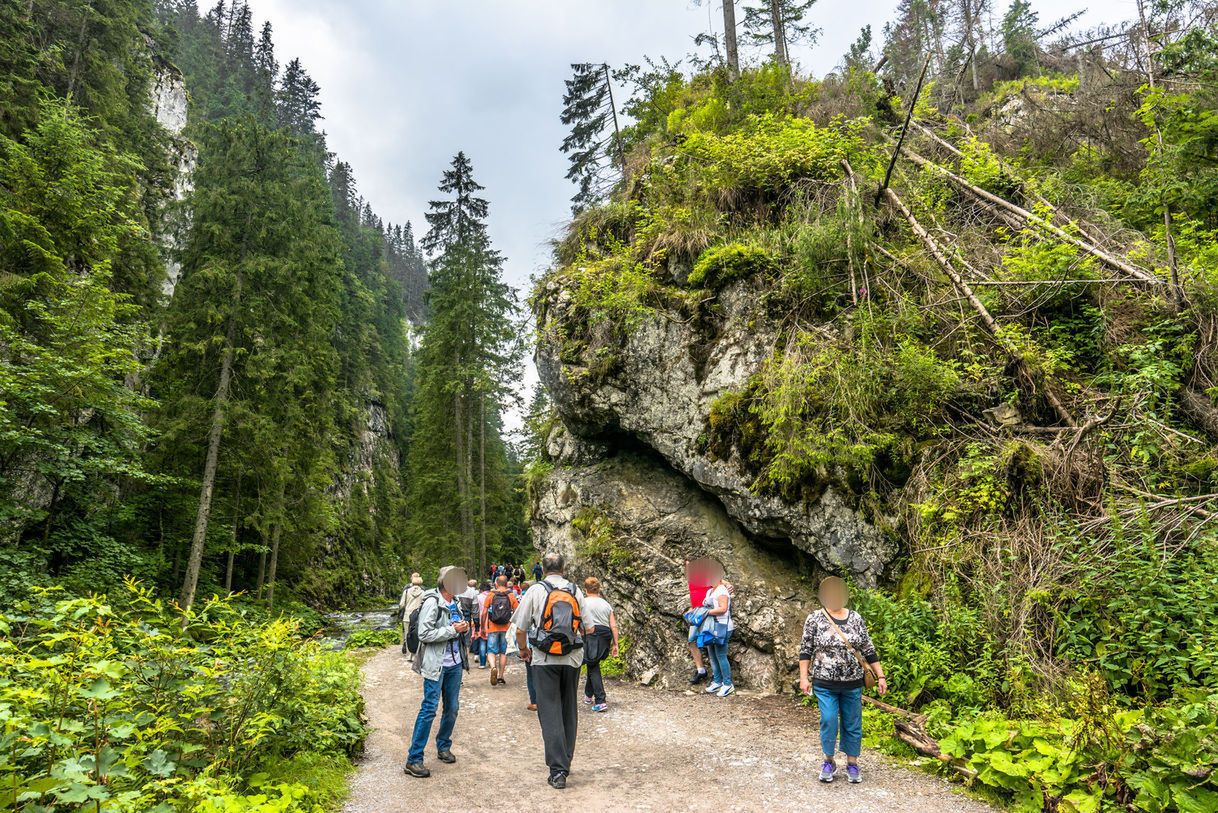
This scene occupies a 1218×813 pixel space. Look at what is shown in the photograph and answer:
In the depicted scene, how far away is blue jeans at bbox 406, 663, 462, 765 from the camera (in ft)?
18.2

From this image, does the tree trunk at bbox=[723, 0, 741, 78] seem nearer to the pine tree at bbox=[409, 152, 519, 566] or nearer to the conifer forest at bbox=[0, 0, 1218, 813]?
the conifer forest at bbox=[0, 0, 1218, 813]

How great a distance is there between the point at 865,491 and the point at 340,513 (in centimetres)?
3049

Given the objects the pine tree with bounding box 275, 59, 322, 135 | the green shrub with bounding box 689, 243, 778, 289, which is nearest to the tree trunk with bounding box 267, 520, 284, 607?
the green shrub with bounding box 689, 243, 778, 289

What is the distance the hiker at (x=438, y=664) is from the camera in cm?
559

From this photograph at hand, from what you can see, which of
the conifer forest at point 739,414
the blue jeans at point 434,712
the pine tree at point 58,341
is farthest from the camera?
the pine tree at point 58,341

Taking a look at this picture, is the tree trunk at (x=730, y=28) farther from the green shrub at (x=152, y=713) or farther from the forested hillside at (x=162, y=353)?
Answer: the green shrub at (x=152, y=713)

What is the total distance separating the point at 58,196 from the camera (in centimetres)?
1284

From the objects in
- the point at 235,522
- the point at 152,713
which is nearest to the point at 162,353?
the point at 235,522

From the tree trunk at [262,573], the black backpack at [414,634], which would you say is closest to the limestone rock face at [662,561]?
the black backpack at [414,634]

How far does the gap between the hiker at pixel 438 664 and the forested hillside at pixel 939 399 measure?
14.7 feet

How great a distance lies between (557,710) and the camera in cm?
540

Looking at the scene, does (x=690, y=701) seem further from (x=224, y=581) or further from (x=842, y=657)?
(x=224, y=581)

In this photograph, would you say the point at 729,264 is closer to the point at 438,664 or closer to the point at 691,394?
the point at 691,394

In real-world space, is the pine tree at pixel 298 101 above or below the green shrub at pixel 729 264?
above
